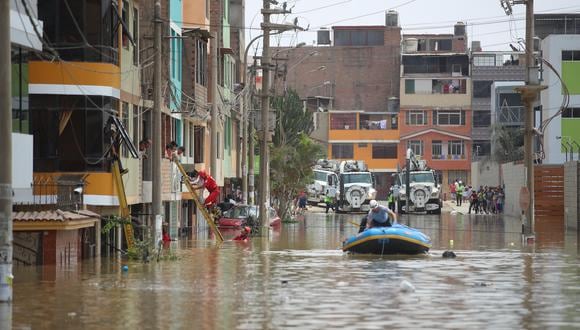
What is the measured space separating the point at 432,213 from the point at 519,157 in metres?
12.3

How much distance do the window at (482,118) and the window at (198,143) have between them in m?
72.8

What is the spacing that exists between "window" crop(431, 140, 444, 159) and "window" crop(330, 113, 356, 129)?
8315 mm

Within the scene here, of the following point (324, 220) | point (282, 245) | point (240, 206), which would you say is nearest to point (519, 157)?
point (324, 220)

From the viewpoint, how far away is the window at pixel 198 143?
199 ft

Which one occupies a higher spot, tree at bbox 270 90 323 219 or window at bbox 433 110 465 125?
window at bbox 433 110 465 125

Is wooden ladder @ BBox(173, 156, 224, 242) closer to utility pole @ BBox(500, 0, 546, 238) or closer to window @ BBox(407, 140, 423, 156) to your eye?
utility pole @ BBox(500, 0, 546, 238)

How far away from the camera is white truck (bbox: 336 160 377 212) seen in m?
92.6

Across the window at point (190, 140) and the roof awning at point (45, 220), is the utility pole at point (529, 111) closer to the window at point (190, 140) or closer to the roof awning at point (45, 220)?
the window at point (190, 140)

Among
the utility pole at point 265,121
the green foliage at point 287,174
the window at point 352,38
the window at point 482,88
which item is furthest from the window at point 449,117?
the utility pole at point 265,121

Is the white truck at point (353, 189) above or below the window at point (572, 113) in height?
below

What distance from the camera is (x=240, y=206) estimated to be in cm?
6297

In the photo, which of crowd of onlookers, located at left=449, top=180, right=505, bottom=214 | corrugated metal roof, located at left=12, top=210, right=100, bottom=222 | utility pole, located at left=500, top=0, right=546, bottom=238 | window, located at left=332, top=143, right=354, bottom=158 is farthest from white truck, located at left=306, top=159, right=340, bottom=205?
corrugated metal roof, located at left=12, top=210, right=100, bottom=222

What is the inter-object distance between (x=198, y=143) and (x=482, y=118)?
242 feet

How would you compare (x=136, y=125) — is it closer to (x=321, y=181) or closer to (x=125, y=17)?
(x=125, y=17)
